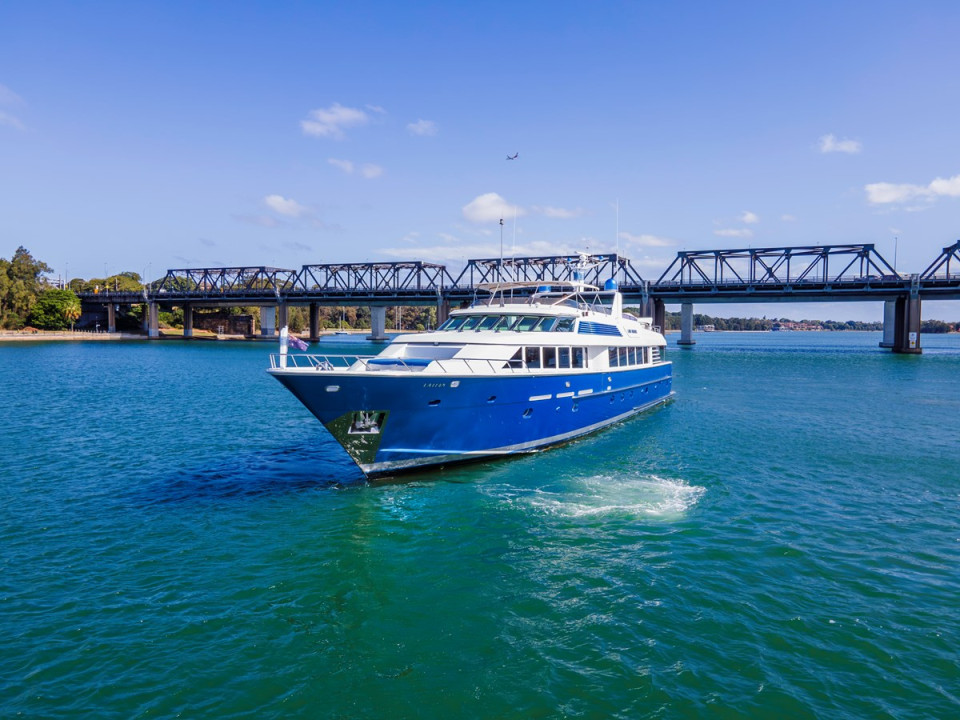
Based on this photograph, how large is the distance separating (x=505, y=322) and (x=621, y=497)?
984 cm

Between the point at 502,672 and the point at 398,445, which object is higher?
the point at 398,445

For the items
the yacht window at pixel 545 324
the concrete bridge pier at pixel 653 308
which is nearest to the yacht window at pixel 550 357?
the yacht window at pixel 545 324

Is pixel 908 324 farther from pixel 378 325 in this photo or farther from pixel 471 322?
pixel 378 325

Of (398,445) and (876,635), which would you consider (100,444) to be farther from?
(876,635)

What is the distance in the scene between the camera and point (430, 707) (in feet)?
26.6

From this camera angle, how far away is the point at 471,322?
2541 centimetres

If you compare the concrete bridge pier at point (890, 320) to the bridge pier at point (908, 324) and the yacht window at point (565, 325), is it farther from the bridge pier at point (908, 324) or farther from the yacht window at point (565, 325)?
the yacht window at point (565, 325)

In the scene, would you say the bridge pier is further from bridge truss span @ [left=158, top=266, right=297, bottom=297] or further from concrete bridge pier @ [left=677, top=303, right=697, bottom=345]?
bridge truss span @ [left=158, top=266, right=297, bottom=297]

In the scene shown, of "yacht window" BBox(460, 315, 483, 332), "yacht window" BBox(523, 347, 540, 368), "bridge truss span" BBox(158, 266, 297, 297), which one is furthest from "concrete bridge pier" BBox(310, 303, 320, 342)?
"yacht window" BBox(523, 347, 540, 368)

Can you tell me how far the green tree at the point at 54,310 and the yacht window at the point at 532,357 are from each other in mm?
143722

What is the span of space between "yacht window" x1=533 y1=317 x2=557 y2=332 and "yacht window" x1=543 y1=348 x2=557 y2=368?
4.12 feet

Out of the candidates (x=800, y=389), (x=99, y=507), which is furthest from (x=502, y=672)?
(x=800, y=389)

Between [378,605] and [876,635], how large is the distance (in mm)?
9106

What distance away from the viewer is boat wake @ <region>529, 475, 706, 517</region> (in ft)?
54.0
